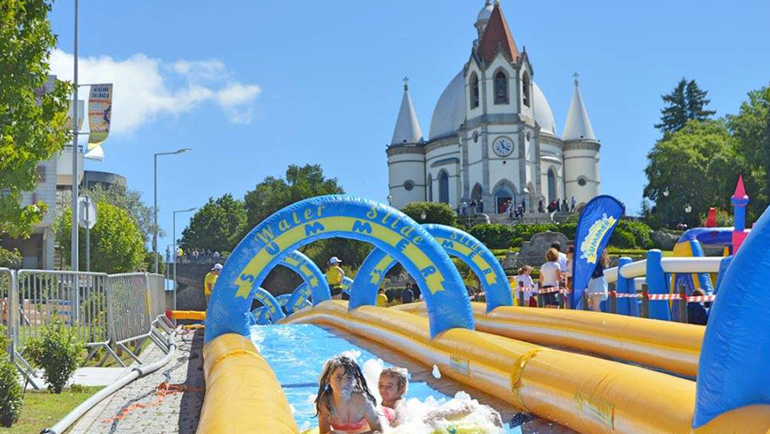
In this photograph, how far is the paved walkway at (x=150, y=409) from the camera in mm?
6406

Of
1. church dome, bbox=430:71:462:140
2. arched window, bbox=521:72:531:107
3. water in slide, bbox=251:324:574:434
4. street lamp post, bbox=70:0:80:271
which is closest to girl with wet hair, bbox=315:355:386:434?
water in slide, bbox=251:324:574:434

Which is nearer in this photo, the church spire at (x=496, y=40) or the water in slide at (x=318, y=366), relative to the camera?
the water in slide at (x=318, y=366)

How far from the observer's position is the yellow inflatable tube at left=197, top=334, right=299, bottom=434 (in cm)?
414

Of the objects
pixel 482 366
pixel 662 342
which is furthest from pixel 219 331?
pixel 662 342

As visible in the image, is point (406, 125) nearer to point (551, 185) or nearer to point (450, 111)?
point (450, 111)

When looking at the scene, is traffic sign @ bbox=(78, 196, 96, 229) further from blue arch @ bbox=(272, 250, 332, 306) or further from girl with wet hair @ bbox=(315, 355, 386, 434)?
girl with wet hair @ bbox=(315, 355, 386, 434)

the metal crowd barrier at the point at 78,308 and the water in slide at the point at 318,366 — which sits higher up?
the metal crowd barrier at the point at 78,308

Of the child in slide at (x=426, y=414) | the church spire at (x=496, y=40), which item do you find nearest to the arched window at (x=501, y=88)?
the church spire at (x=496, y=40)

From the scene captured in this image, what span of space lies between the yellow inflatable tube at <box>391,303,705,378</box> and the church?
51468 mm

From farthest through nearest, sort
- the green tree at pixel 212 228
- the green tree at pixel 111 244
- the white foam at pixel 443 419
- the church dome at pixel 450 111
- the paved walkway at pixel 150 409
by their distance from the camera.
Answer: the green tree at pixel 212 228
the church dome at pixel 450 111
the green tree at pixel 111 244
the paved walkway at pixel 150 409
the white foam at pixel 443 419

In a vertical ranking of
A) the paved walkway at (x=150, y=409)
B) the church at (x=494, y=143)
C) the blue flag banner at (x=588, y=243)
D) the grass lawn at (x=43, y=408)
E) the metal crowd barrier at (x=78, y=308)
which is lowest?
the grass lawn at (x=43, y=408)

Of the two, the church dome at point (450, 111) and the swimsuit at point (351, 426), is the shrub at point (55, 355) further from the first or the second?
the church dome at point (450, 111)

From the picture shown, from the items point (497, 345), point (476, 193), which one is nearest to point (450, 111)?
point (476, 193)

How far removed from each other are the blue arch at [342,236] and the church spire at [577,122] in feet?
211
